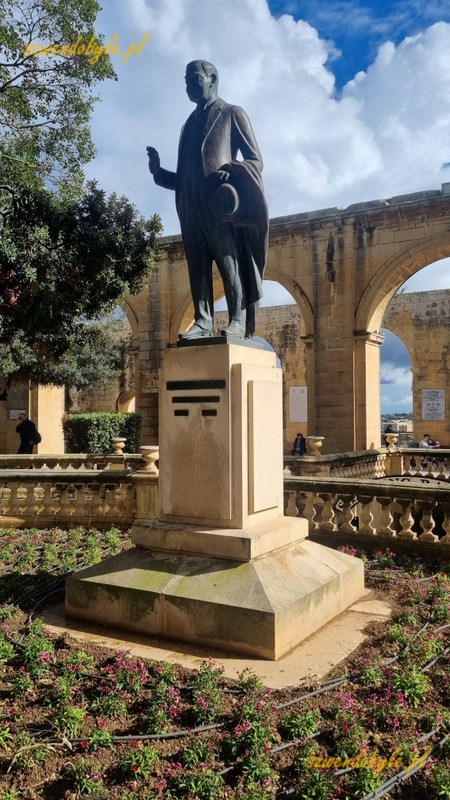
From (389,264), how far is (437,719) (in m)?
11.1

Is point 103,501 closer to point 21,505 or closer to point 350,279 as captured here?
point 21,505

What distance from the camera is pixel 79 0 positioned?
309 inches

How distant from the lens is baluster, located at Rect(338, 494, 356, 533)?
20.0 ft

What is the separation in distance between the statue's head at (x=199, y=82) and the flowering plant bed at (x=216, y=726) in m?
3.81

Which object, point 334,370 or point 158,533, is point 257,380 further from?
point 334,370

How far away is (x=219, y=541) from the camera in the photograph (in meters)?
3.70

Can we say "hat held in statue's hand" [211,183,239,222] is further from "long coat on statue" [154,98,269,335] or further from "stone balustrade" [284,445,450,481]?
"stone balustrade" [284,445,450,481]

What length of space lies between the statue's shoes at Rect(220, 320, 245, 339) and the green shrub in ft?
33.0

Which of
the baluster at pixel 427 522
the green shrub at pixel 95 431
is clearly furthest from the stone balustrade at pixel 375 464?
the green shrub at pixel 95 431

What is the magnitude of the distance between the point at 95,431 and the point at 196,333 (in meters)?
10.1

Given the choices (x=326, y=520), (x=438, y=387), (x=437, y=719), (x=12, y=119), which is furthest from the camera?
(x=438, y=387)

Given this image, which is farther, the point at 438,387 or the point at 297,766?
the point at 438,387

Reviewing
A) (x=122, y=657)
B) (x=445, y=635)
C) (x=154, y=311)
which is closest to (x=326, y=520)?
(x=445, y=635)

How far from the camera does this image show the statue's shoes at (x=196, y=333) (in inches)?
161
